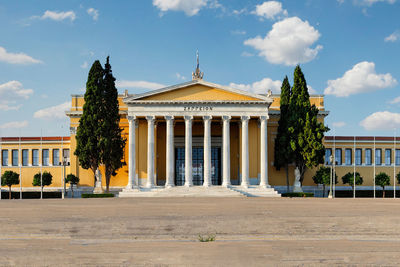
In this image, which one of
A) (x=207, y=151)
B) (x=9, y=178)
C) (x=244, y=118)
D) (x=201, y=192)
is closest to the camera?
(x=201, y=192)

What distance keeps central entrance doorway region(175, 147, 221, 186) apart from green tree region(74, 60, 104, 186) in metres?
12.1

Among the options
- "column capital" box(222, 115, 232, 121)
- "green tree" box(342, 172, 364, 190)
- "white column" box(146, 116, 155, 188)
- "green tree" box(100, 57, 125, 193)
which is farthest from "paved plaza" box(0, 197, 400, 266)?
"green tree" box(342, 172, 364, 190)

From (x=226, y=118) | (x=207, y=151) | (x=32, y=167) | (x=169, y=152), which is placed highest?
(x=226, y=118)

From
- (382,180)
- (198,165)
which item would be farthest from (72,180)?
(382,180)

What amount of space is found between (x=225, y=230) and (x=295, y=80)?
36037 millimetres

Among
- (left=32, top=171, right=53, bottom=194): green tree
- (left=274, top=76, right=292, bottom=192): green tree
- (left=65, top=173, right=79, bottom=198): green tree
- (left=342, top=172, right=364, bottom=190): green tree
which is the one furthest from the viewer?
(left=342, top=172, right=364, bottom=190): green tree

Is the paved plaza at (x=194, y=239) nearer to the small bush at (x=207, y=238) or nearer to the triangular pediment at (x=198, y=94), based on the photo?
the small bush at (x=207, y=238)

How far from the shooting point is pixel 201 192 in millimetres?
47312

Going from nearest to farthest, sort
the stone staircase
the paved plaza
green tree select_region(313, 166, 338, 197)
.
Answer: the paved plaza, the stone staircase, green tree select_region(313, 166, 338, 197)

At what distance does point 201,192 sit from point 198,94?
41.8ft

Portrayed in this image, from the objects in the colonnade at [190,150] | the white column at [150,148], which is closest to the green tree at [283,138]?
the colonnade at [190,150]

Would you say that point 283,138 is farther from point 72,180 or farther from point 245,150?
point 72,180

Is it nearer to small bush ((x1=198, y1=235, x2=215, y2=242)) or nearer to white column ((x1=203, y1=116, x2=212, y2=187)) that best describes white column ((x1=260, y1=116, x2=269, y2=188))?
white column ((x1=203, y1=116, x2=212, y2=187))

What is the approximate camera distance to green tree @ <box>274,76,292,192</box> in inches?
2041
